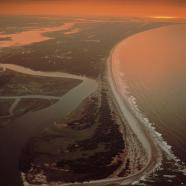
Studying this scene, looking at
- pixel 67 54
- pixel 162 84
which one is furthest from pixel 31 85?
pixel 67 54

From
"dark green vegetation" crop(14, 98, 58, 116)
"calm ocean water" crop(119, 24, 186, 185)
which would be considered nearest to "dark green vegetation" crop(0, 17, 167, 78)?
"calm ocean water" crop(119, 24, 186, 185)

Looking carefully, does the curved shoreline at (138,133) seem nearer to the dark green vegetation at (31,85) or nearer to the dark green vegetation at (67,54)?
the dark green vegetation at (31,85)

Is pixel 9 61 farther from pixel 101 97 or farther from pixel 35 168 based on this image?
pixel 35 168

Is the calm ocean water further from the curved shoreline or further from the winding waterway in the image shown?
the winding waterway

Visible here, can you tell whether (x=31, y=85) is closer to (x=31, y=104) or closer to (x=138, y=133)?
(x=31, y=104)

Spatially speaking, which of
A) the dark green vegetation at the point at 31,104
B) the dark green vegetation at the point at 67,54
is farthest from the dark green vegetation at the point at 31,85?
the dark green vegetation at the point at 67,54

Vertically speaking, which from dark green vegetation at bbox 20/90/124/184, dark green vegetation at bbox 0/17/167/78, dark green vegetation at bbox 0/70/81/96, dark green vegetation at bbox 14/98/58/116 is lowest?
dark green vegetation at bbox 20/90/124/184
